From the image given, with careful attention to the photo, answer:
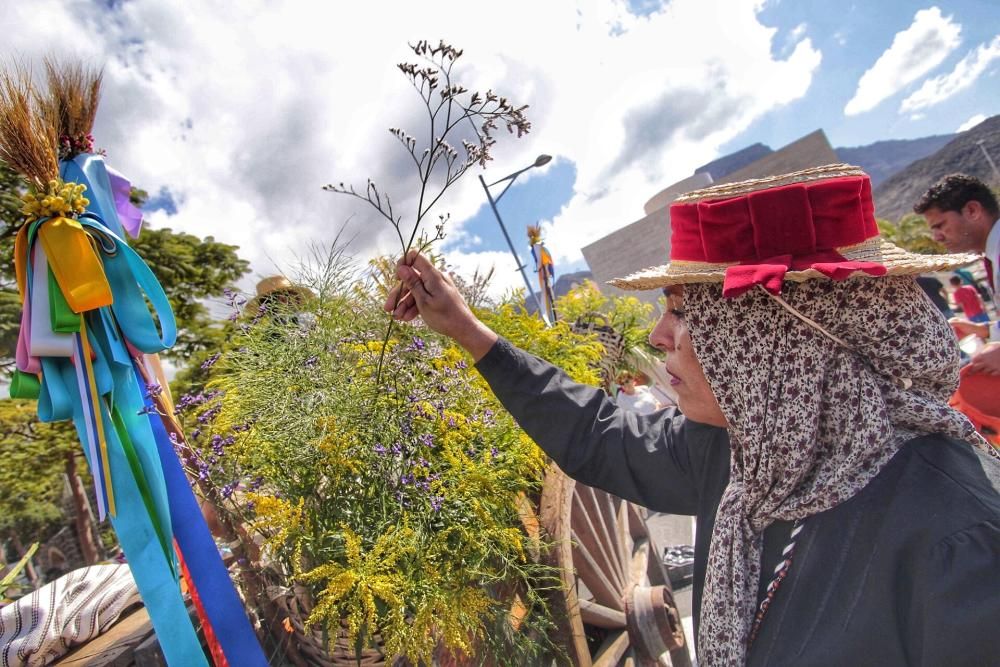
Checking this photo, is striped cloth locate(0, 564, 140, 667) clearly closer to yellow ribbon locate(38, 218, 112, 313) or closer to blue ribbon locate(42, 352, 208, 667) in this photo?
blue ribbon locate(42, 352, 208, 667)

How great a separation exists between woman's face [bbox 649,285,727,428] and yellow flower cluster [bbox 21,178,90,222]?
166 centimetres

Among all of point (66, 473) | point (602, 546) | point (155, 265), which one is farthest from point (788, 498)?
point (66, 473)

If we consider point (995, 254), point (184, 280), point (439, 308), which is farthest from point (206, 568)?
point (184, 280)

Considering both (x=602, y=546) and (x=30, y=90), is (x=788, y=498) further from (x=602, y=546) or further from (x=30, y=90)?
(x=30, y=90)

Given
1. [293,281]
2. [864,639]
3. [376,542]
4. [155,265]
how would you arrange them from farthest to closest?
[155,265] → [293,281] → [376,542] → [864,639]

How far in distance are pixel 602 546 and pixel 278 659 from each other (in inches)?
48.9

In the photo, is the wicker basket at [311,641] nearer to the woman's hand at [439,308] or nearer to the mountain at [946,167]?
the woman's hand at [439,308]

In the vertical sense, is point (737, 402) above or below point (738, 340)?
below

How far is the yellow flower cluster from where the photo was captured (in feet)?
4.67

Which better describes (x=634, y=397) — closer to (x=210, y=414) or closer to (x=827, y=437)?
(x=827, y=437)

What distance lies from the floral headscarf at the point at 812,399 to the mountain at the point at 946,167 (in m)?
120

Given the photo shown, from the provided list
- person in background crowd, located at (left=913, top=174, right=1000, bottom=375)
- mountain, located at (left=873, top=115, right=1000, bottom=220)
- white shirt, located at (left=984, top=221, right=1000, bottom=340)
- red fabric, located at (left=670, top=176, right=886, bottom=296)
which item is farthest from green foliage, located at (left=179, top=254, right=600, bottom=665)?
mountain, located at (left=873, top=115, right=1000, bottom=220)

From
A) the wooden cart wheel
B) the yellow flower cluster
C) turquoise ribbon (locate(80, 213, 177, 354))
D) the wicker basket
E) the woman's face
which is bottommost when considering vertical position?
the wooden cart wheel

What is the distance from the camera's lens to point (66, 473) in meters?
12.7
